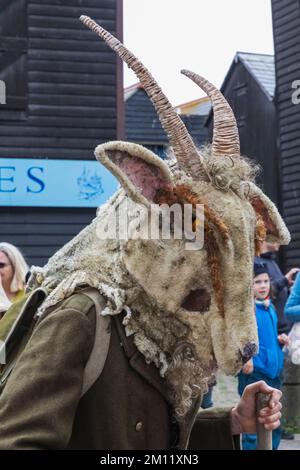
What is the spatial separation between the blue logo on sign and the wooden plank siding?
12.1ft

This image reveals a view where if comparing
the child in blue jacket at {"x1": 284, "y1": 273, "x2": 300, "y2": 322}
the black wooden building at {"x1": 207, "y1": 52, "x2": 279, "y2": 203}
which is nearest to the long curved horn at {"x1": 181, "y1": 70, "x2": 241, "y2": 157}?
the child in blue jacket at {"x1": 284, "y1": 273, "x2": 300, "y2": 322}

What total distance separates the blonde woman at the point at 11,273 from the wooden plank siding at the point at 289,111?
25.2 ft

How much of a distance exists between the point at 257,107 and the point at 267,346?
10.3 m

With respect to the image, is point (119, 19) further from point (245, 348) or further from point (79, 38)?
point (245, 348)

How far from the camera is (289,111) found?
41.2ft

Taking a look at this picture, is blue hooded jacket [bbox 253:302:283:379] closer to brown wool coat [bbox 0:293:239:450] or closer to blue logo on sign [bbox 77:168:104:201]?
brown wool coat [bbox 0:293:239:450]

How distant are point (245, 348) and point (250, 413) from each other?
42cm

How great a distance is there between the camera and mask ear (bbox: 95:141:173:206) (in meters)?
1.82

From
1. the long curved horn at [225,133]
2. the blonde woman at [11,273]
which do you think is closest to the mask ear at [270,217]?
the long curved horn at [225,133]

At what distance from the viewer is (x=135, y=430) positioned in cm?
184

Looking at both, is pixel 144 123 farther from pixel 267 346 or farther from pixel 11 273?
pixel 11 273

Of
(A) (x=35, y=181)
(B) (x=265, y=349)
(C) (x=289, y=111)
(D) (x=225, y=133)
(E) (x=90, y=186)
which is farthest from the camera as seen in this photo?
(C) (x=289, y=111)

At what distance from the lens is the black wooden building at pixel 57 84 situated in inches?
399

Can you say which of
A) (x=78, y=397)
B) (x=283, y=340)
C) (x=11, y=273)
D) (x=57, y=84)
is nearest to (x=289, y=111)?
(x=57, y=84)
